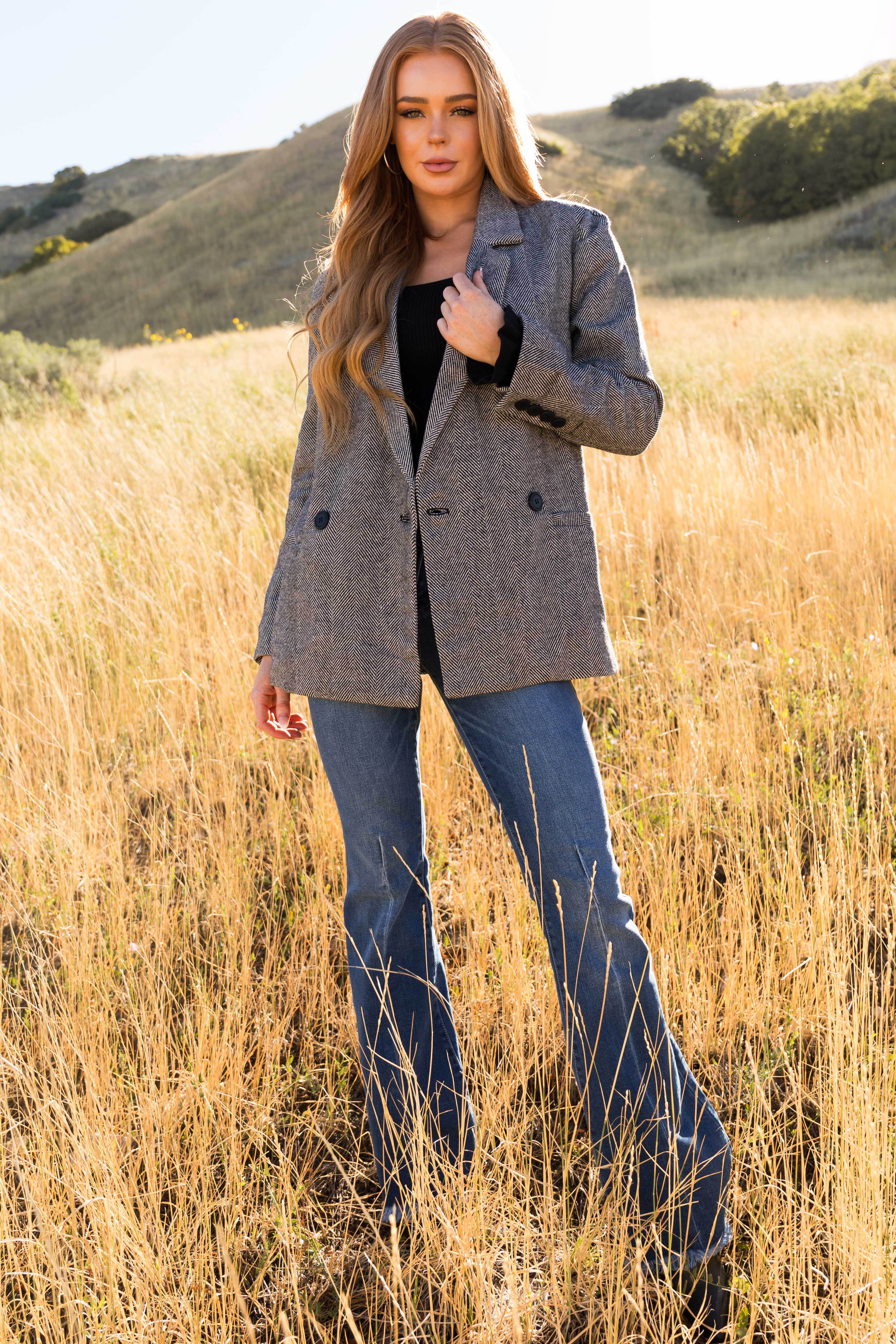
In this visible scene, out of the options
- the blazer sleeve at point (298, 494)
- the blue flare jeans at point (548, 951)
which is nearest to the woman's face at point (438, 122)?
the blazer sleeve at point (298, 494)

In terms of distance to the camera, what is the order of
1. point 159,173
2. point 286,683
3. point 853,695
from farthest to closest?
point 159,173, point 853,695, point 286,683

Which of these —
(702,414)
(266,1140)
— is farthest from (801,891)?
(702,414)

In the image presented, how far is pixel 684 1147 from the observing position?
60.0 inches

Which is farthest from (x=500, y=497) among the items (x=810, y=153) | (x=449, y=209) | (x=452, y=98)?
(x=810, y=153)

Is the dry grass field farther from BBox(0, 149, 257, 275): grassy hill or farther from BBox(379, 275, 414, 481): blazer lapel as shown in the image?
BBox(0, 149, 257, 275): grassy hill

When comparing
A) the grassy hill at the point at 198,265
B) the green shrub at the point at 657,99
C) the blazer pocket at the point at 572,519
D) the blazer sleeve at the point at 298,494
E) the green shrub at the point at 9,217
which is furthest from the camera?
the green shrub at the point at 9,217

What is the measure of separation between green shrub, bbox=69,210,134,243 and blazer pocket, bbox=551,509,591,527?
4625cm

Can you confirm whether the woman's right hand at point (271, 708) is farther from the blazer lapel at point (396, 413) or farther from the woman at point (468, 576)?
the blazer lapel at point (396, 413)

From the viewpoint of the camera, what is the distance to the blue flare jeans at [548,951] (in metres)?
1.50

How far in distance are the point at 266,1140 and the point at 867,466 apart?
12.3 ft

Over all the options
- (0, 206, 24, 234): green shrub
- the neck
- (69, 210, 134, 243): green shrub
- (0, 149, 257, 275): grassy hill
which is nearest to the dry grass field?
the neck

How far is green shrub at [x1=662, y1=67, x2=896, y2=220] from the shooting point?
1054 inches

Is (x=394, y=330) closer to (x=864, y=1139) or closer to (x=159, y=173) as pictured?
(x=864, y=1139)

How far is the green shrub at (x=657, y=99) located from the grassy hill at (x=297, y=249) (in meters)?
2.59
